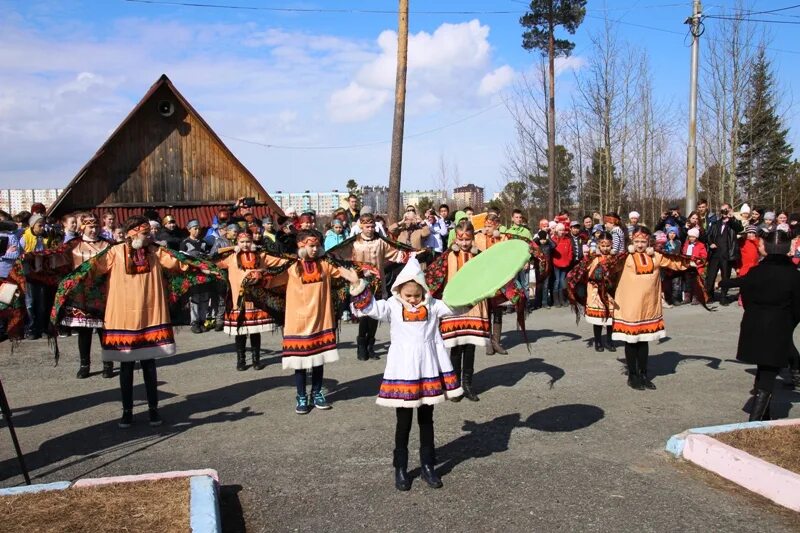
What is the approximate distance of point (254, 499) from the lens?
4.85 m

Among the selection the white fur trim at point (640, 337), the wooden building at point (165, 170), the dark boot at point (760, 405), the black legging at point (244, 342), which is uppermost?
the wooden building at point (165, 170)

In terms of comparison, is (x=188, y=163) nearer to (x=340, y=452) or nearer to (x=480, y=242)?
(x=480, y=242)

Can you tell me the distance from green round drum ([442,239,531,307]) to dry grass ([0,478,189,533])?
231 centimetres

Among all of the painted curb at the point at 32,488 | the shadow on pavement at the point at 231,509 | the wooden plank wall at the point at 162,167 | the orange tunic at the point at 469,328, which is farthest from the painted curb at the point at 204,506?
the wooden plank wall at the point at 162,167

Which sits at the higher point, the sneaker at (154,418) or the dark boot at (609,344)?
the dark boot at (609,344)

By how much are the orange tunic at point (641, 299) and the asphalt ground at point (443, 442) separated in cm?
65

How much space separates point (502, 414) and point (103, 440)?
372 cm

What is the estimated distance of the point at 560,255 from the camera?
14766mm

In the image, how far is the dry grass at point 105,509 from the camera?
13.5ft

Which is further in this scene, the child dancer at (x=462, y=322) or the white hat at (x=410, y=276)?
the child dancer at (x=462, y=322)

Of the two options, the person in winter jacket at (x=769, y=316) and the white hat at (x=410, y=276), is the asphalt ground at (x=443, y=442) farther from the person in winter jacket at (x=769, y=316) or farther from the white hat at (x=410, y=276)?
the white hat at (x=410, y=276)

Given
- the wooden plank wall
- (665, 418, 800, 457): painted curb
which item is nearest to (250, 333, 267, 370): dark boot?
(665, 418, 800, 457): painted curb

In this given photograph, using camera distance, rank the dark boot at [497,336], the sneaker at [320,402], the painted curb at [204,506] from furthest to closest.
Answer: the dark boot at [497,336], the sneaker at [320,402], the painted curb at [204,506]

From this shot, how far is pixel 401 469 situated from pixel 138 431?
2892 millimetres
